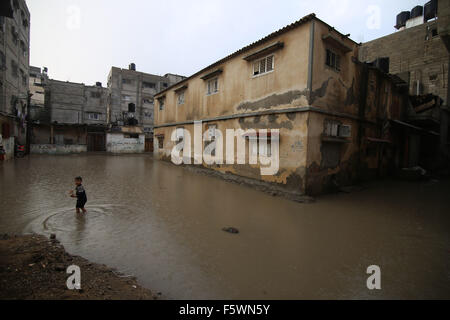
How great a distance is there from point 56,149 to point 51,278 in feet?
94.8

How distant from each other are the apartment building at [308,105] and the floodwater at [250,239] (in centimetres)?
191

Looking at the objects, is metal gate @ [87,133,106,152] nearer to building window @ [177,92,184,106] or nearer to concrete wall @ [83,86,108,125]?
concrete wall @ [83,86,108,125]

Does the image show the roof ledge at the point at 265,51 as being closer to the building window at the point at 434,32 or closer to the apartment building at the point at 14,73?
the apartment building at the point at 14,73

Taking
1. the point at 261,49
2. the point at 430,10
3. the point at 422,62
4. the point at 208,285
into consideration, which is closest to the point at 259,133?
the point at 261,49

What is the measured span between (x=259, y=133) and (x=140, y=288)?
26.4 feet

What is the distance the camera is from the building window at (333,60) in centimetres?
916

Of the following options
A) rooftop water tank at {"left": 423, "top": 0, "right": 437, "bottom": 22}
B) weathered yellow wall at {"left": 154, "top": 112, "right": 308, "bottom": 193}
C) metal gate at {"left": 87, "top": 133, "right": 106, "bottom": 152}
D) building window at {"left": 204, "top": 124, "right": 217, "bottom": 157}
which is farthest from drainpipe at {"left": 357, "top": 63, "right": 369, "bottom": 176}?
metal gate at {"left": 87, "top": 133, "right": 106, "bottom": 152}

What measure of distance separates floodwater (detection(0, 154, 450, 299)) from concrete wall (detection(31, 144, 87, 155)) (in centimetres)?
2040

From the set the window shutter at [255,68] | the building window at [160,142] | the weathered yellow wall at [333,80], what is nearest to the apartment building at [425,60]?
the weathered yellow wall at [333,80]

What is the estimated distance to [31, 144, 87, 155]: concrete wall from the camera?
24.3 metres

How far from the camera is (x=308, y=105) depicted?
834 centimetres

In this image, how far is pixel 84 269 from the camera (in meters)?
3.26

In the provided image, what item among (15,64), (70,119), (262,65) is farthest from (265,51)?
(70,119)
